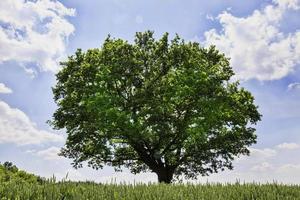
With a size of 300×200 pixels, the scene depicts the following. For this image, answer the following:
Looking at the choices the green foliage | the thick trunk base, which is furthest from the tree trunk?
the green foliage

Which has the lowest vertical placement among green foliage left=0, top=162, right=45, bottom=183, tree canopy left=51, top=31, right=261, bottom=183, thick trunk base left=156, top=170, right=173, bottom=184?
green foliage left=0, top=162, right=45, bottom=183

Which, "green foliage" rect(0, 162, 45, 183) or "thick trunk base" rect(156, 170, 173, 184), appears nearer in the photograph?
"green foliage" rect(0, 162, 45, 183)

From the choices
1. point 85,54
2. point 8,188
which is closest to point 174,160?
point 85,54

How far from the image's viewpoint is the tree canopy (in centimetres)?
3475

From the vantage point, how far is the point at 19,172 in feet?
72.2

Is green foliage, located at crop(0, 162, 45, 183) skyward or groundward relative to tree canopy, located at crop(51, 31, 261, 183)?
groundward

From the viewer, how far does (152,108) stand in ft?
113

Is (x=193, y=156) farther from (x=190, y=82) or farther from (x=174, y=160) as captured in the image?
(x=190, y=82)

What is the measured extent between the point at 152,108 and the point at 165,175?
280 inches

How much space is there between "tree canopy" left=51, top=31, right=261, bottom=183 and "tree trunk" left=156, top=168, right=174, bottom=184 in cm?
9

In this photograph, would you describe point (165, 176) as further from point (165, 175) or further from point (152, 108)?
point (152, 108)

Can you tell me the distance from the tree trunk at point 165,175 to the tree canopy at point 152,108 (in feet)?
0.30

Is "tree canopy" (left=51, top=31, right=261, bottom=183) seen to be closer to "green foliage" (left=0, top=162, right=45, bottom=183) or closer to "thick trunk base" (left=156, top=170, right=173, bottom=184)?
"thick trunk base" (left=156, top=170, right=173, bottom=184)

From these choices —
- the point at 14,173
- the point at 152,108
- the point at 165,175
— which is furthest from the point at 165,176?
the point at 14,173
